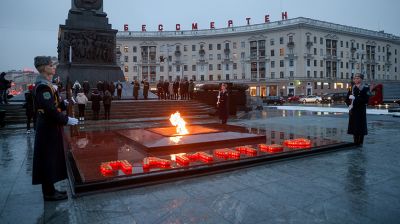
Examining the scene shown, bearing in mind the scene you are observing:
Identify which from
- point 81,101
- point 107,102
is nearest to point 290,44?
point 107,102

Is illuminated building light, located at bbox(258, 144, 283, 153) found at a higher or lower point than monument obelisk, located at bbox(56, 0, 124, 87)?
lower

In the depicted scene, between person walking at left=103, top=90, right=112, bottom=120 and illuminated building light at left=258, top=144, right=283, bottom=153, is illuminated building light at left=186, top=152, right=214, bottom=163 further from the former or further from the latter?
person walking at left=103, top=90, right=112, bottom=120

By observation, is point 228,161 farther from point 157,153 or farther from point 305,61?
point 305,61

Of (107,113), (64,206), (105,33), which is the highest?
(105,33)

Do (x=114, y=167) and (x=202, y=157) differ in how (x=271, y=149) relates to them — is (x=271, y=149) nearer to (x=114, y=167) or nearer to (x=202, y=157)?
(x=202, y=157)

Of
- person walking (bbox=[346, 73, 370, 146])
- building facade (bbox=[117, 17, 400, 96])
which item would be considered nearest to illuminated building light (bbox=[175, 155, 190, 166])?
person walking (bbox=[346, 73, 370, 146])

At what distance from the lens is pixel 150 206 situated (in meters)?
3.93

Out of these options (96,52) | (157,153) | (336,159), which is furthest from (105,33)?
(336,159)

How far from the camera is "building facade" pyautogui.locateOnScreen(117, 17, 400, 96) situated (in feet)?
238

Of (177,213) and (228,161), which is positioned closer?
(177,213)

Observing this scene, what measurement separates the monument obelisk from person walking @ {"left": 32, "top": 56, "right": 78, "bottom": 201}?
66.6ft

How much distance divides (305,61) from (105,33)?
5931cm

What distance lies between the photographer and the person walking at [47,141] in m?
4.22

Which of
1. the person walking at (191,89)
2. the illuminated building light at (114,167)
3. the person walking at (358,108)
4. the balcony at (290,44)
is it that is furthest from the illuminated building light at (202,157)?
the balcony at (290,44)
